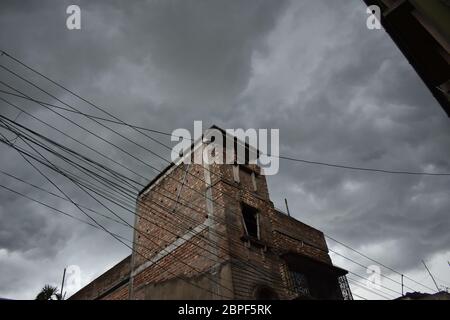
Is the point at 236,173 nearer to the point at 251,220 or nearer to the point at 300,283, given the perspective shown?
the point at 251,220

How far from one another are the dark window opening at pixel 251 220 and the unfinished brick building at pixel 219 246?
0.14 feet

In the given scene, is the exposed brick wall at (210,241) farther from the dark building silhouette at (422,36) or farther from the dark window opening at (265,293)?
the dark building silhouette at (422,36)

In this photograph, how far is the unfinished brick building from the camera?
10.2 m

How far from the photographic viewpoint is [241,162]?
14.0 m

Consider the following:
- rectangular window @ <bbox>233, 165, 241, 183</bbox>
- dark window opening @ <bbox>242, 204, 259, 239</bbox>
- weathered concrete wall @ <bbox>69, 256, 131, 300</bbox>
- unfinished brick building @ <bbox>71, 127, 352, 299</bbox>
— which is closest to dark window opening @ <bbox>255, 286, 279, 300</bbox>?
unfinished brick building @ <bbox>71, 127, 352, 299</bbox>

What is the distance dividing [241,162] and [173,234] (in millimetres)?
4377

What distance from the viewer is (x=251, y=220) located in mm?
12430

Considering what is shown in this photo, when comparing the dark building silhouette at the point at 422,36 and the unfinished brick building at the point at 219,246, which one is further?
the unfinished brick building at the point at 219,246

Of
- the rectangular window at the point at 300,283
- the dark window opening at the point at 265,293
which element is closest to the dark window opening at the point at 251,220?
the dark window opening at the point at 265,293

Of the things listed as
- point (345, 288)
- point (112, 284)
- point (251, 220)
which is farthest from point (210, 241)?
point (112, 284)

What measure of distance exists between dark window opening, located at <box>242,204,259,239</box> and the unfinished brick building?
0.14 feet

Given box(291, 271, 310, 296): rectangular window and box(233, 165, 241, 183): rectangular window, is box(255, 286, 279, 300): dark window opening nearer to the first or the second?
box(291, 271, 310, 296): rectangular window

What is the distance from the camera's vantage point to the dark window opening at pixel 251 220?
12.0m
